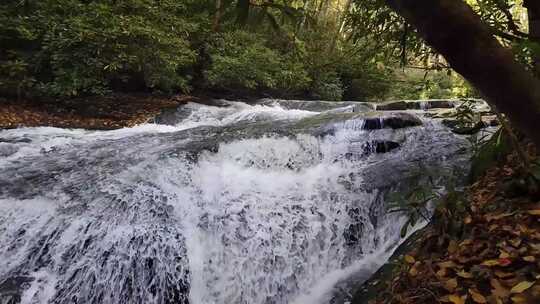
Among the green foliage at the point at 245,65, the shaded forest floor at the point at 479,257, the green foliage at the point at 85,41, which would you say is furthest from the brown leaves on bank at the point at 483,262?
the green foliage at the point at 245,65

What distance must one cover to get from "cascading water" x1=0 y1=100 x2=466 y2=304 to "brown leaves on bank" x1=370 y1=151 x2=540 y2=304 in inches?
27.7

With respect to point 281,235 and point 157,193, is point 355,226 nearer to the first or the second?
point 281,235

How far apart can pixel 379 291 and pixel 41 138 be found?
7008 millimetres

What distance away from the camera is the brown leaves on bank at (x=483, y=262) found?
2488 millimetres

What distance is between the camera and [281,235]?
17.4ft

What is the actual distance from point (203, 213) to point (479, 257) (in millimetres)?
3446

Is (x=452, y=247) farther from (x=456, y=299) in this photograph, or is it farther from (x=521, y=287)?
(x=521, y=287)

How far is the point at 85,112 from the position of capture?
10.7 metres

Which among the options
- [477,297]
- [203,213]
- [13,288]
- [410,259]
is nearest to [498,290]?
[477,297]

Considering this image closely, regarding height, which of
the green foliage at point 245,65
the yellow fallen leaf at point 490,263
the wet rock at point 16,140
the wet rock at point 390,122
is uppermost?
the green foliage at point 245,65

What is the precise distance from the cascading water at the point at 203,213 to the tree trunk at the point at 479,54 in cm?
279

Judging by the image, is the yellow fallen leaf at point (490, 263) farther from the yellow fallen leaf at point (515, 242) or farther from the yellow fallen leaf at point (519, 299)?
the yellow fallen leaf at point (519, 299)

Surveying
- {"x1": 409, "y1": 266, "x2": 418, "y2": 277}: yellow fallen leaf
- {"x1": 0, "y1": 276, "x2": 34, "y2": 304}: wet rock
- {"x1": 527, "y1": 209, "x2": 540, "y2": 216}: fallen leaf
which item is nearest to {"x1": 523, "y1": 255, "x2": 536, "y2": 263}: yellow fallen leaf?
{"x1": 527, "y1": 209, "x2": 540, "y2": 216}: fallen leaf

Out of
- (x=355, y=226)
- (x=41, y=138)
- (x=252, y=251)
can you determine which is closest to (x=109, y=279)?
(x=252, y=251)
